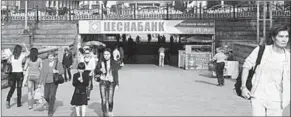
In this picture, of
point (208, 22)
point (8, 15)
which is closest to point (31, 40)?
point (8, 15)

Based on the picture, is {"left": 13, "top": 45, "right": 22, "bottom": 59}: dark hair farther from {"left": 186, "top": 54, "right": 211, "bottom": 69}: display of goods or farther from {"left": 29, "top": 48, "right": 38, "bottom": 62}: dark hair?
{"left": 186, "top": 54, "right": 211, "bottom": 69}: display of goods

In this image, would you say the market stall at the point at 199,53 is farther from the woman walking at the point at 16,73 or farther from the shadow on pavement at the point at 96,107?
the woman walking at the point at 16,73

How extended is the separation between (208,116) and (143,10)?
20.1 m

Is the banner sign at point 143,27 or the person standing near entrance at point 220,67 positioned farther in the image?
the banner sign at point 143,27

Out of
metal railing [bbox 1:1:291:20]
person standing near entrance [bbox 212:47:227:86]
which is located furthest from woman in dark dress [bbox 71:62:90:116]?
metal railing [bbox 1:1:291:20]

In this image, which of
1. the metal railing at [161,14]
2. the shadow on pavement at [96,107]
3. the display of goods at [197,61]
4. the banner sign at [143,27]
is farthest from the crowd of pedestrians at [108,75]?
the metal railing at [161,14]

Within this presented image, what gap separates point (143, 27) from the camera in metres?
25.0

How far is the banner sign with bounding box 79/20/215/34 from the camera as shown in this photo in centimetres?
2489

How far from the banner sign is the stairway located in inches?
73.1

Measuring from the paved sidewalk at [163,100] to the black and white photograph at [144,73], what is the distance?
2 centimetres

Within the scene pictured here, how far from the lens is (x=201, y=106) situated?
1157 centimetres

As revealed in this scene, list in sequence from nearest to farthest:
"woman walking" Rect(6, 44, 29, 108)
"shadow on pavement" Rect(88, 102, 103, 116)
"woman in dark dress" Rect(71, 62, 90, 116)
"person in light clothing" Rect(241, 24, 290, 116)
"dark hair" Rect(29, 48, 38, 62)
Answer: "person in light clothing" Rect(241, 24, 290, 116) → "woman in dark dress" Rect(71, 62, 90, 116) → "shadow on pavement" Rect(88, 102, 103, 116) → "dark hair" Rect(29, 48, 38, 62) → "woman walking" Rect(6, 44, 29, 108)

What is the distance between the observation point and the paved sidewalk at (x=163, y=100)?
34.6 ft

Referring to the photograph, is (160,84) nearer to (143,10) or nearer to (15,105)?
(15,105)
